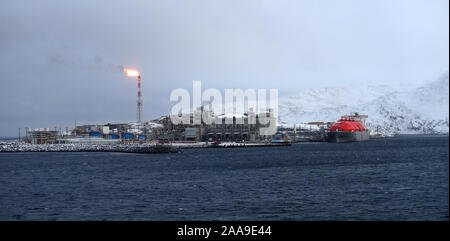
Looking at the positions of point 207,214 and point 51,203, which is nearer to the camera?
point 207,214

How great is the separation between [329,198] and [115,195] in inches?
688

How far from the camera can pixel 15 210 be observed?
30391 millimetres

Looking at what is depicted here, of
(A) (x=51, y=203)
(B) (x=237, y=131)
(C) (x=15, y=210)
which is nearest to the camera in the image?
(C) (x=15, y=210)
